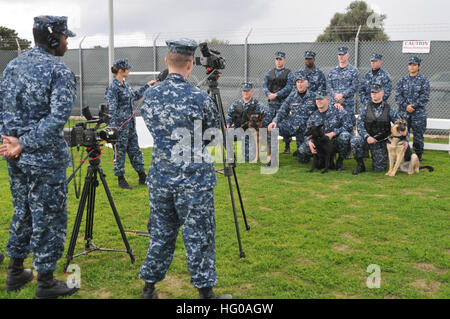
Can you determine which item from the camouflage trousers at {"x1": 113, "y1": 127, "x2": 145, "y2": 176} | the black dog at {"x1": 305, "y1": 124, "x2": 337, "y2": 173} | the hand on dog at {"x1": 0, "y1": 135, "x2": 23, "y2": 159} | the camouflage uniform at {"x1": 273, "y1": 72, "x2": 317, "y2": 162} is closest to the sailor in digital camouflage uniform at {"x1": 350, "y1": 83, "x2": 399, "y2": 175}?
the black dog at {"x1": 305, "y1": 124, "x2": 337, "y2": 173}

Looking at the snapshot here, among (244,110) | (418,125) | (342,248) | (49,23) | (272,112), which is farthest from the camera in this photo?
(272,112)

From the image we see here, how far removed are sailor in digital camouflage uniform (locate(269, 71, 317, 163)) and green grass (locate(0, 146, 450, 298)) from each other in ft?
6.34

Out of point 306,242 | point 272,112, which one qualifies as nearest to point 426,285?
point 306,242

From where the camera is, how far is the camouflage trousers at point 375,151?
8352mm

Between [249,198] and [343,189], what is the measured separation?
1.69 meters

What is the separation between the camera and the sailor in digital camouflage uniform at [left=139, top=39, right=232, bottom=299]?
3035 mm

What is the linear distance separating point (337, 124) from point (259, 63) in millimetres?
6285

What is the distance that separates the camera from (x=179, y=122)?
3.02 m

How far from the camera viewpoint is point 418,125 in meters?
9.28

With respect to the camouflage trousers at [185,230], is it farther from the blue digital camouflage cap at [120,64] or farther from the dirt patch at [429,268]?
the blue digital camouflage cap at [120,64]

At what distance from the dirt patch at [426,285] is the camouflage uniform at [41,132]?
3070 mm

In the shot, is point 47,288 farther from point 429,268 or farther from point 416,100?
point 416,100

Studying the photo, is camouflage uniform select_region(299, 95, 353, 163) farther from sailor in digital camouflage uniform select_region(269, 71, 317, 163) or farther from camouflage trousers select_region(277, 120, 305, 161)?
camouflage trousers select_region(277, 120, 305, 161)
